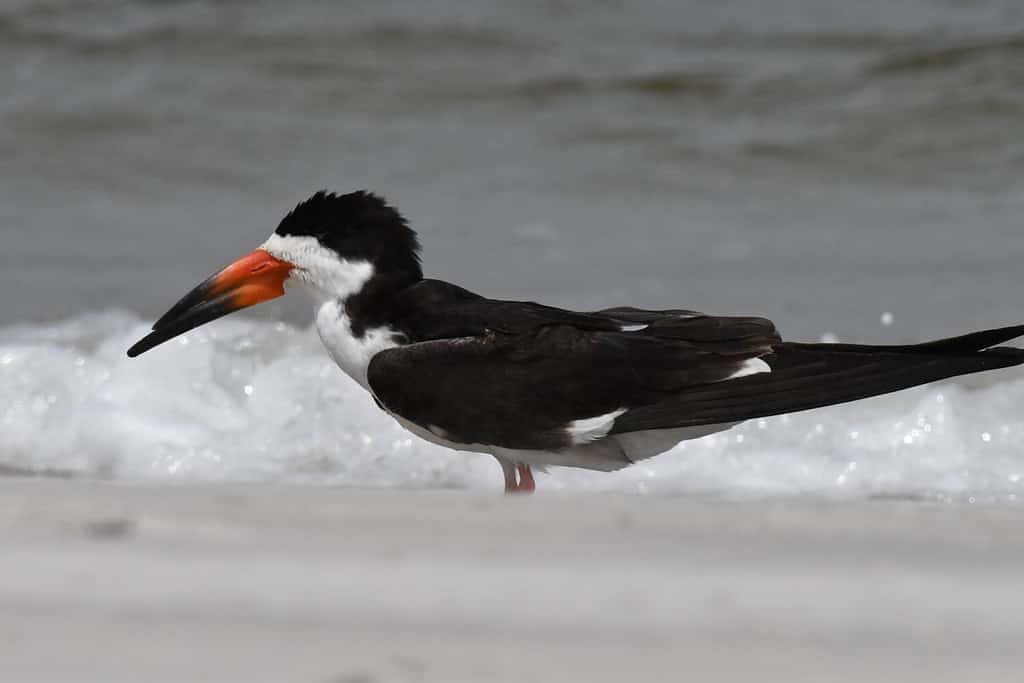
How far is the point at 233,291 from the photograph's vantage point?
175 inches

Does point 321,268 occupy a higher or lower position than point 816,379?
higher

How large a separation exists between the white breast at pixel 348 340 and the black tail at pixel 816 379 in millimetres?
584

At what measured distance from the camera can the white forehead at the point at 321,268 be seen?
14.0 ft

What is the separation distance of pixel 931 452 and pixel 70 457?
8.39 feet

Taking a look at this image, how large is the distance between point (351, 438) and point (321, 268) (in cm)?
131

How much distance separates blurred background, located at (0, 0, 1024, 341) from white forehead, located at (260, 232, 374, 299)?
2.56 metres

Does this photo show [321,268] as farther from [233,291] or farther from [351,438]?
[351,438]

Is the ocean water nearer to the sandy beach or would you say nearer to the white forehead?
the white forehead

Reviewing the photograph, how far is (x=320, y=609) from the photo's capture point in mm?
2480

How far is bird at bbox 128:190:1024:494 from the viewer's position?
4.05m

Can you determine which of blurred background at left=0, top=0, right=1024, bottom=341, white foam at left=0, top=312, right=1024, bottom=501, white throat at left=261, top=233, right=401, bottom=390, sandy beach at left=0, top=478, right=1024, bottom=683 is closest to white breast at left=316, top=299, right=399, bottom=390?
white throat at left=261, top=233, right=401, bottom=390

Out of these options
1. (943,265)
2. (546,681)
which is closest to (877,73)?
(943,265)

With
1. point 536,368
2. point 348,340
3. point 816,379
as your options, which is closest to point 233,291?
point 348,340

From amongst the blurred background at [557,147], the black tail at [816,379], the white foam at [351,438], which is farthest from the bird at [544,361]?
the blurred background at [557,147]
